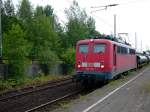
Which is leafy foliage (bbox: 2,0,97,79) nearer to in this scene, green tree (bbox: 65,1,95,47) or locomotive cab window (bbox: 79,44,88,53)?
green tree (bbox: 65,1,95,47)

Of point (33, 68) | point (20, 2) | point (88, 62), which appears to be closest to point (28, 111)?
point (88, 62)

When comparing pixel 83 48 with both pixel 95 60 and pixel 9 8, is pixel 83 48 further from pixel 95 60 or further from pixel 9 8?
pixel 9 8

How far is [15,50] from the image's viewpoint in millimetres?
23969

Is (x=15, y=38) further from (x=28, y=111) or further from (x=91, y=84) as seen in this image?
(x=28, y=111)

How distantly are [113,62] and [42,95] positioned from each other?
17.8ft

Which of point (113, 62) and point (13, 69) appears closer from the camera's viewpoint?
point (113, 62)

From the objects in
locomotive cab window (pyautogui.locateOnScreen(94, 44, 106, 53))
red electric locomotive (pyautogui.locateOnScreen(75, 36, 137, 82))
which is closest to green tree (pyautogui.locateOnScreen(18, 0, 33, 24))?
red electric locomotive (pyautogui.locateOnScreen(75, 36, 137, 82))

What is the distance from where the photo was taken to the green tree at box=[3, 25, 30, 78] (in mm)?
23984

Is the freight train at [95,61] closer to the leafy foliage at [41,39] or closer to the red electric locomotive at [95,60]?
the red electric locomotive at [95,60]

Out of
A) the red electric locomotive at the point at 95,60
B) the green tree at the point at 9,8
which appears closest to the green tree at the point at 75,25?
the green tree at the point at 9,8

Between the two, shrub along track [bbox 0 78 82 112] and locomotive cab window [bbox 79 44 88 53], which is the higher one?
locomotive cab window [bbox 79 44 88 53]

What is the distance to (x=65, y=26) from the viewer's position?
163ft

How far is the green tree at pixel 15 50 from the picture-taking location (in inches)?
944

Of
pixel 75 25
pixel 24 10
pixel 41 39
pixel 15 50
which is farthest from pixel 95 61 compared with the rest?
pixel 24 10
